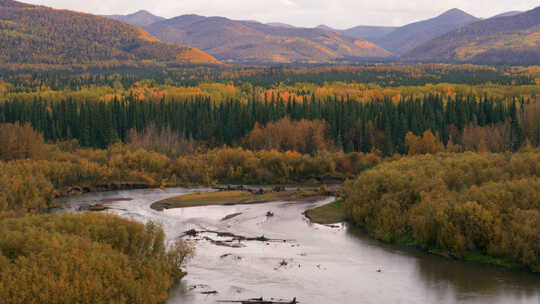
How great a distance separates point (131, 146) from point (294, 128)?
28.8m

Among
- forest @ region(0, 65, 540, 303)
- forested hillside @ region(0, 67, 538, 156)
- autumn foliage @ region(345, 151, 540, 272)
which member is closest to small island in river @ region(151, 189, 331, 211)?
forest @ region(0, 65, 540, 303)

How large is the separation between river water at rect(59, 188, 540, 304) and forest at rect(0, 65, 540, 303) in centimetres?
231

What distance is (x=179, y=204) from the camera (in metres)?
80.9

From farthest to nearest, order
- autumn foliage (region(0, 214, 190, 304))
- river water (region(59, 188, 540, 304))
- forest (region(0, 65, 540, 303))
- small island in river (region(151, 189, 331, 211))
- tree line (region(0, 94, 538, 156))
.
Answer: tree line (region(0, 94, 538, 156))
small island in river (region(151, 189, 331, 211))
river water (region(59, 188, 540, 304))
forest (region(0, 65, 540, 303))
autumn foliage (region(0, 214, 190, 304))

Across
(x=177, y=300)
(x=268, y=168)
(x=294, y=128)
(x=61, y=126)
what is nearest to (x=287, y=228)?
(x=177, y=300)

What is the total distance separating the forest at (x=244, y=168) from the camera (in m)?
44.4

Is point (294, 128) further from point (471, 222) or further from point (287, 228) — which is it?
point (471, 222)

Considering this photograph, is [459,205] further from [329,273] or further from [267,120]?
[267,120]

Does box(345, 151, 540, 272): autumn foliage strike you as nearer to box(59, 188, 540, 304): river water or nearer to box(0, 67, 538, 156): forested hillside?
box(59, 188, 540, 304): river water

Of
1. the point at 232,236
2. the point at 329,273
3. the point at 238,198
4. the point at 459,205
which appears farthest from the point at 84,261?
the point at 238,198

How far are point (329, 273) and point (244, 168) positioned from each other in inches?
1949

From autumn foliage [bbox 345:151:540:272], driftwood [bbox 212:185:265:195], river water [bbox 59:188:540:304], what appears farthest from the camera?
driftwood [bbox 212:185:265:195]

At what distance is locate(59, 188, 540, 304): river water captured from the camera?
46.8 meters

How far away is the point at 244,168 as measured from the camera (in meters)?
100
